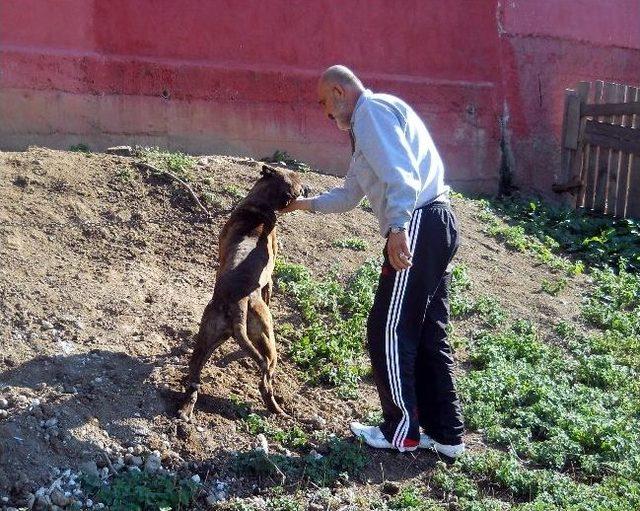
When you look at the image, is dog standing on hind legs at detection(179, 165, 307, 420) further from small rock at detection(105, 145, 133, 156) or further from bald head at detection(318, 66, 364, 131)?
small rock at detection(105, 145, 133, 156)

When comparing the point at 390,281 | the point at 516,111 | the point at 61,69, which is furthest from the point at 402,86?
the point at 390,281

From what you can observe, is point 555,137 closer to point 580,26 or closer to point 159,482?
point 580,26

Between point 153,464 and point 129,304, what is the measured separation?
1.58m

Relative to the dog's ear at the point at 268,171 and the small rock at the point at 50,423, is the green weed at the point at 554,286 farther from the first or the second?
the small rock at the point at 50,423

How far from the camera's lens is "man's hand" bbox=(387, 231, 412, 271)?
17.0 feet

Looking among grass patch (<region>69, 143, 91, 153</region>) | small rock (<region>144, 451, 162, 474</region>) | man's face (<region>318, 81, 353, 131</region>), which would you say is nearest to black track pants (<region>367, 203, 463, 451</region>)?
man's face (<region>318, 81, 353, 131</region>)

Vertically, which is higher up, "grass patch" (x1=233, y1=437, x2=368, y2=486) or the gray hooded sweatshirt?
the gray hooded sweatshirt

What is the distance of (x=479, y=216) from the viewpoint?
9.58 meters

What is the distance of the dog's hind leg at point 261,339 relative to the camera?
19.0ft

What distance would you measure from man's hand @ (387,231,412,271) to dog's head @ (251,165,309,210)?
147cm

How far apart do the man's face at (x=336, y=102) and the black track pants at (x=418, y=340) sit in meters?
0.68

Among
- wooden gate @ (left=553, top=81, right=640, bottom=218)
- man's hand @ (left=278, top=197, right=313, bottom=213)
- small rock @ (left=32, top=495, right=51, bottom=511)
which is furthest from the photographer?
wooden gate @ (left=553, top=81, right=640, bottom=218)

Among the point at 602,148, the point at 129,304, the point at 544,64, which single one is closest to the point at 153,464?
the point at 129,304

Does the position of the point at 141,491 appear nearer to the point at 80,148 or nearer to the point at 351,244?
the point at 351,244
